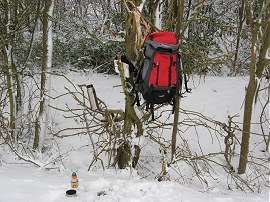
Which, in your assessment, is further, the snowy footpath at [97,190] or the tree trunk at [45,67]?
the tree trunk at [45,67]

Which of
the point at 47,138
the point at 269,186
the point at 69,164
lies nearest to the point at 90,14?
the point at 47,138

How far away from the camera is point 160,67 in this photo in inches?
136

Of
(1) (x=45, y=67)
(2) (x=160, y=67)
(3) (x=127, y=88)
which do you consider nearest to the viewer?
(2) (x=160, y=67)

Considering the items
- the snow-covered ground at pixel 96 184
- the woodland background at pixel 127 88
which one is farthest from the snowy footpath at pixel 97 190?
the woodland background at pixel 127 88

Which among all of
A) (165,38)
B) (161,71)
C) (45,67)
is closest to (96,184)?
(161,71)

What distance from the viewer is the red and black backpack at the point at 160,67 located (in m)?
3.44

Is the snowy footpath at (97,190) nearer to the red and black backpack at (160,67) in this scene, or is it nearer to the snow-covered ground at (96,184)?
the snow-covered ground at (96,184)

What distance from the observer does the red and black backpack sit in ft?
11.3

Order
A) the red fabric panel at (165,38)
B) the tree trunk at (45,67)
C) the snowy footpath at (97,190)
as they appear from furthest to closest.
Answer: the tree trunk at (45,67)
the red fabric panel at (165,38)
the snowy footpath at (97,190)

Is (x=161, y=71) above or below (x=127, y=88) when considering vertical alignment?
above

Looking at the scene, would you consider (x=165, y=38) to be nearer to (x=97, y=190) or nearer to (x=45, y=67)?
(x=97, y=190)

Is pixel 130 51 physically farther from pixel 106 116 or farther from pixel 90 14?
pixel 90 14

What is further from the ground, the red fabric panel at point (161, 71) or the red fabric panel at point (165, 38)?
the red fabric panel at point (165, 38)

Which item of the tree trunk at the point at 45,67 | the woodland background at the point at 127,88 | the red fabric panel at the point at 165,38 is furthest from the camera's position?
the tree trunk at the point at 45,67
